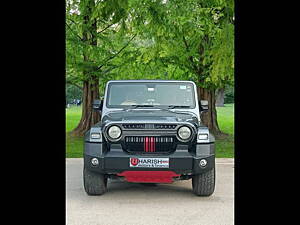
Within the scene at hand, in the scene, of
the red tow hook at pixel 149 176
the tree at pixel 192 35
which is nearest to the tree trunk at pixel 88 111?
the tree at pixel 192 35

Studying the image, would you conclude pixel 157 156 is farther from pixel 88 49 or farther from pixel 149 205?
pixel 88 49

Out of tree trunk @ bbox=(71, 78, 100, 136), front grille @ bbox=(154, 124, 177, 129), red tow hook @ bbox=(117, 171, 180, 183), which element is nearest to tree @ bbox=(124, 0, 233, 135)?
tree trunk @ bbox=(71, 78, 100, 136)

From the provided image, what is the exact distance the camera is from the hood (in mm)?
6286

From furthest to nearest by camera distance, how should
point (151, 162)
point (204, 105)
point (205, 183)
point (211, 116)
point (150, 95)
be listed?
point (211, 116) → point (150, 95) → point (204, 105) → point (205, 183) → point (151, 162)

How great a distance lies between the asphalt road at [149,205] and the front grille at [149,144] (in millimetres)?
796

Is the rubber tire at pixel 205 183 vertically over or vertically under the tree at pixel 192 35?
under

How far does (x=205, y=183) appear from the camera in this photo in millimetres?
6418

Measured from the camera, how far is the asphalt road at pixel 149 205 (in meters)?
5.26

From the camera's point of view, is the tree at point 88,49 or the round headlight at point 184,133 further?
the tree at point 88,49

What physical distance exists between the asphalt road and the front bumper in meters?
0.51

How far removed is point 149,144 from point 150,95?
1.44 m

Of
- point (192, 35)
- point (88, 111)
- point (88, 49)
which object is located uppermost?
point (192, 35)

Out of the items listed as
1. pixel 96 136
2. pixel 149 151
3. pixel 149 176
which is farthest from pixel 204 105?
pixel 96 136

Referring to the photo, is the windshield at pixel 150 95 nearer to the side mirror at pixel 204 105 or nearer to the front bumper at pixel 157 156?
the side mirror at pixel 204 105
